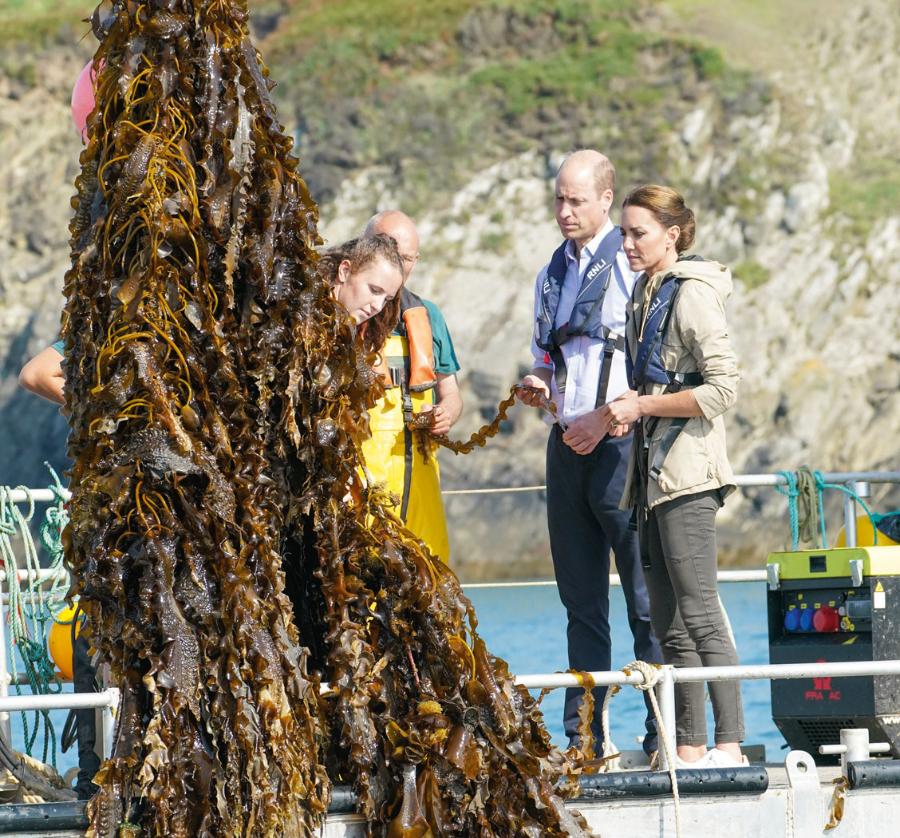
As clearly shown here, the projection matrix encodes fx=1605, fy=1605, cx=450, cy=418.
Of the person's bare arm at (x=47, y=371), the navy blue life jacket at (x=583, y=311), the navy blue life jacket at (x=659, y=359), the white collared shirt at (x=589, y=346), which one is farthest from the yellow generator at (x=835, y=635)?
the person's bare arm at (x=47, y=371)

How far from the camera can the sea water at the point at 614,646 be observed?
576 inches

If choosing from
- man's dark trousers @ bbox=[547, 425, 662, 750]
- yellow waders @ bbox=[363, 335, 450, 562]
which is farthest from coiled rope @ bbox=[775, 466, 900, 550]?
yellow waders @ bbox=[363, 335, 450, 562]

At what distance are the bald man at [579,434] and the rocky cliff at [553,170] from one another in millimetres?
38398

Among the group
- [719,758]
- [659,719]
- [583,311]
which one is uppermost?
[583,311]

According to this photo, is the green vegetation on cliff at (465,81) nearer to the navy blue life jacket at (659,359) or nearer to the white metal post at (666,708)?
the navy blue life jacket at (659,359)

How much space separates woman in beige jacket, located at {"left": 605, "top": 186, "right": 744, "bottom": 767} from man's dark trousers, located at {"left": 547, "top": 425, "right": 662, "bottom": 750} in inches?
10.2

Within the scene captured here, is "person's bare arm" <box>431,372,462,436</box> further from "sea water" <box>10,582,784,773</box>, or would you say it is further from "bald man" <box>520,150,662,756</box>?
"sea water" <box>10,582,784,773</box>

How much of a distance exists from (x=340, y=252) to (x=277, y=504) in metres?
1.25

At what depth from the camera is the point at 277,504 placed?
4414mm

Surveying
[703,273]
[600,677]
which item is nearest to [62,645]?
[600,677]

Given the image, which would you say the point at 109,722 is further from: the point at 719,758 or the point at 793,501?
the point at 793,501

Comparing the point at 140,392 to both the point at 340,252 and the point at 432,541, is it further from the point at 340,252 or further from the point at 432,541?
the point at 432,541

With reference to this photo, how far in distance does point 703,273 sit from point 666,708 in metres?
1.52

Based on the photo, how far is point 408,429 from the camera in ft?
18.7
